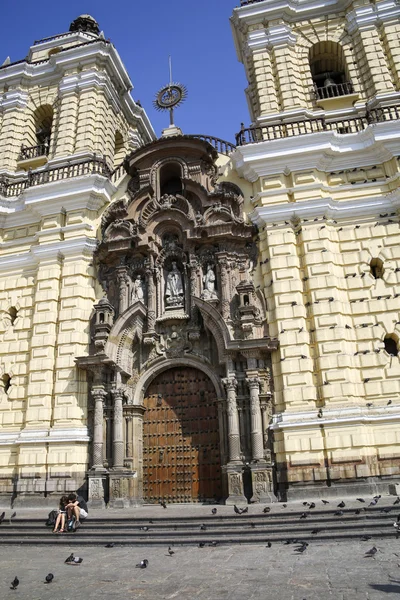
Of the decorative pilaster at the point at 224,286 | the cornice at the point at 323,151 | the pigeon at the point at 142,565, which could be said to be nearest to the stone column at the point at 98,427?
the decorative pilaster at the point at 224,286

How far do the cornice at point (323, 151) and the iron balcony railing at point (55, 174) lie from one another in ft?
17.7

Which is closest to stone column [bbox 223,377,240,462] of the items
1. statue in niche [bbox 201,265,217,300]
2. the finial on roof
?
statue in niche [bbox 201,265,217,300]

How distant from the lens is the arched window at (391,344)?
44.3 feet

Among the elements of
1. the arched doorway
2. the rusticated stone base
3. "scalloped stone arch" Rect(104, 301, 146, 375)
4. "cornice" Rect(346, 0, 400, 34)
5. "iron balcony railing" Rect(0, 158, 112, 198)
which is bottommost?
the rusticated stone base

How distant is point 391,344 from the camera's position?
44.7 ft

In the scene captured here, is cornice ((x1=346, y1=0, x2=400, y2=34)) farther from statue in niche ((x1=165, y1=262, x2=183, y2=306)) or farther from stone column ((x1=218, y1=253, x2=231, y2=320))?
statue in niche ((x1=165, y1=262, x2=183, y2=306))

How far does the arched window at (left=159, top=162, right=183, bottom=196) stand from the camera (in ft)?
57.5

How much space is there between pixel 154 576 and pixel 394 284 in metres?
10.3

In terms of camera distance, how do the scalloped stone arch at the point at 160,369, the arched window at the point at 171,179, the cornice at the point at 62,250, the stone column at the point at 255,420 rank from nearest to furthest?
the stone column at the point at 255,420 → the scalloped stone arch at the point at 160,369 → the cornice at the point at 62,250 → the arched window at the point at 171,179

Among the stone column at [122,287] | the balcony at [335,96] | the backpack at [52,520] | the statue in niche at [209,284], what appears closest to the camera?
the backpack at [52,520]

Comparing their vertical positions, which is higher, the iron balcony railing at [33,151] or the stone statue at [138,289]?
the iron balcony railing at [33,151]

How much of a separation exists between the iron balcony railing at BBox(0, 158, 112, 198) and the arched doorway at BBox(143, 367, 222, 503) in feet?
26.4

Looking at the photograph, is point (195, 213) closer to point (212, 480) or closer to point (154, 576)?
point (212, 480)

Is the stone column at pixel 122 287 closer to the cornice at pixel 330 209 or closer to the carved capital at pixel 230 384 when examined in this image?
the carved capital at pixel 230 384
